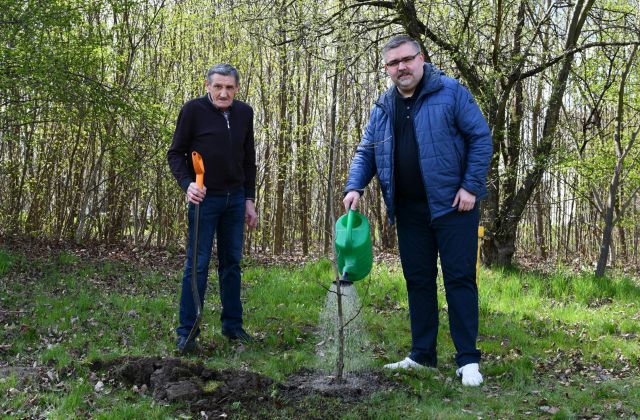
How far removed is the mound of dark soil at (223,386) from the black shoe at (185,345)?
0.46 meters

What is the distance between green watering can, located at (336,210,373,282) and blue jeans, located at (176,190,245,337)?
96 cm

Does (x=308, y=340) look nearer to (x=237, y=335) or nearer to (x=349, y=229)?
(x=237, y=335)

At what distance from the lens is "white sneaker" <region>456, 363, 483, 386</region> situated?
12.1 ft

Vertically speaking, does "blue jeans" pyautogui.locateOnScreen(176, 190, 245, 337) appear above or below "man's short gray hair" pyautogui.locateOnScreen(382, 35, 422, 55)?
below

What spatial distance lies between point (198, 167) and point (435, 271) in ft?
5.06

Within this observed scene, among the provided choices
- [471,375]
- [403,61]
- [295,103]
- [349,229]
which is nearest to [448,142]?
[403,61]

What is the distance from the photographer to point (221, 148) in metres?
4.22

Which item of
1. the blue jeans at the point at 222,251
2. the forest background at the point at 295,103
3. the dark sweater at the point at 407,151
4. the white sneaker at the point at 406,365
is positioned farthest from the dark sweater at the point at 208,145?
the white sneaker at the point at 406,365

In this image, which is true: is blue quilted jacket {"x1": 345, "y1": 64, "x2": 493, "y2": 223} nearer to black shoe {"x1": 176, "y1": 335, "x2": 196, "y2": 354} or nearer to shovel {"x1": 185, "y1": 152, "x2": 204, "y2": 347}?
shovel {"x1": 185, "y1": 152, "x2": 204, "y2": 347}

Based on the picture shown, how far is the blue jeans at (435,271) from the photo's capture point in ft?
12.1

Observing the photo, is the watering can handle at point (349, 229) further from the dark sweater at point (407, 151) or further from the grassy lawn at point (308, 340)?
the grassy lawn at point (308, 340)

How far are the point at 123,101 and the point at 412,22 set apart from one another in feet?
11.1

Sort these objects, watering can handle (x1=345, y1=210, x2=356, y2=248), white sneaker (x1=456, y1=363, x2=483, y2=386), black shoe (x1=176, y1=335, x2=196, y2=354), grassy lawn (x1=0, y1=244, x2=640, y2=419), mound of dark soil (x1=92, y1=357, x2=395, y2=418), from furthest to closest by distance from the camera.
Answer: black shoe (x1=176, y1=335, x2=196, y2=354) < white sneaker (x1=456, y1=363, x2=483, y2=386) < watering can handle (x1=345, y1=210, x2=356, y2=248) < grassy lawn (x1=0, y1=244, x2=640, y2=419) < mound of dark soil (x1=92, y1=357, x2=395, y2=418)

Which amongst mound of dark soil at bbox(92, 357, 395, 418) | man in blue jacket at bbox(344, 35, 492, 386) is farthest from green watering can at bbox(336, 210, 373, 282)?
mound of dark soil at bbox(92, 357, 395, 418)
